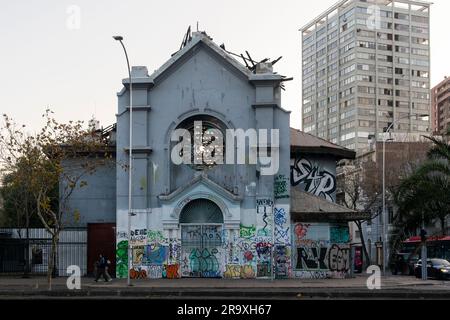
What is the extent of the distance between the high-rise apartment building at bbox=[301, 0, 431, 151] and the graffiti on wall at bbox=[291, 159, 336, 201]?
320 ft

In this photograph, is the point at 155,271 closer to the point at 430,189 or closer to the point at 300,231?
the point at 300,231

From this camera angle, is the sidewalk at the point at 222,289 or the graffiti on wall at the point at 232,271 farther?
the graffiti on wall at the point at 232,271

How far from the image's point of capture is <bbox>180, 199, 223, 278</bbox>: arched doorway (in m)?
38.0

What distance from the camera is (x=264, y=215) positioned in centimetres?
3834

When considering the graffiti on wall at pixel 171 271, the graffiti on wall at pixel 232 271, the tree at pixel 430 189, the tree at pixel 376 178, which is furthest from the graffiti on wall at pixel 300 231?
the tree at pixel 376 178

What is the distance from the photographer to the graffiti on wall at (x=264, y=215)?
125 feet

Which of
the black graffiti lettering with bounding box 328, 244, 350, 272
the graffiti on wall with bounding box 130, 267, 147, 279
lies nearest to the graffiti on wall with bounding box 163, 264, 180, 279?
the graffiti on wall with bounding box 130, 267, 147, 279

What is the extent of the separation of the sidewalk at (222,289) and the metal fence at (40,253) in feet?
14.3

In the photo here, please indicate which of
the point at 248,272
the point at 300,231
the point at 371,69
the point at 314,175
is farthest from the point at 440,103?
the point at 248,272

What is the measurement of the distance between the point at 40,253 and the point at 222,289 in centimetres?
1650

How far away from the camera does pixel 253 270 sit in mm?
37938

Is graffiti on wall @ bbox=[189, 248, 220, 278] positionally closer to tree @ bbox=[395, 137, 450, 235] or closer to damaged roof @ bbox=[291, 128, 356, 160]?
damaged roof @ bbox=[291, 128, 356, 160]

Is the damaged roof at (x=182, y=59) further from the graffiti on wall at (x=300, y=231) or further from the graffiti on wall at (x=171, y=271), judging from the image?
the graffiti on wall at (x=171, y=271)
